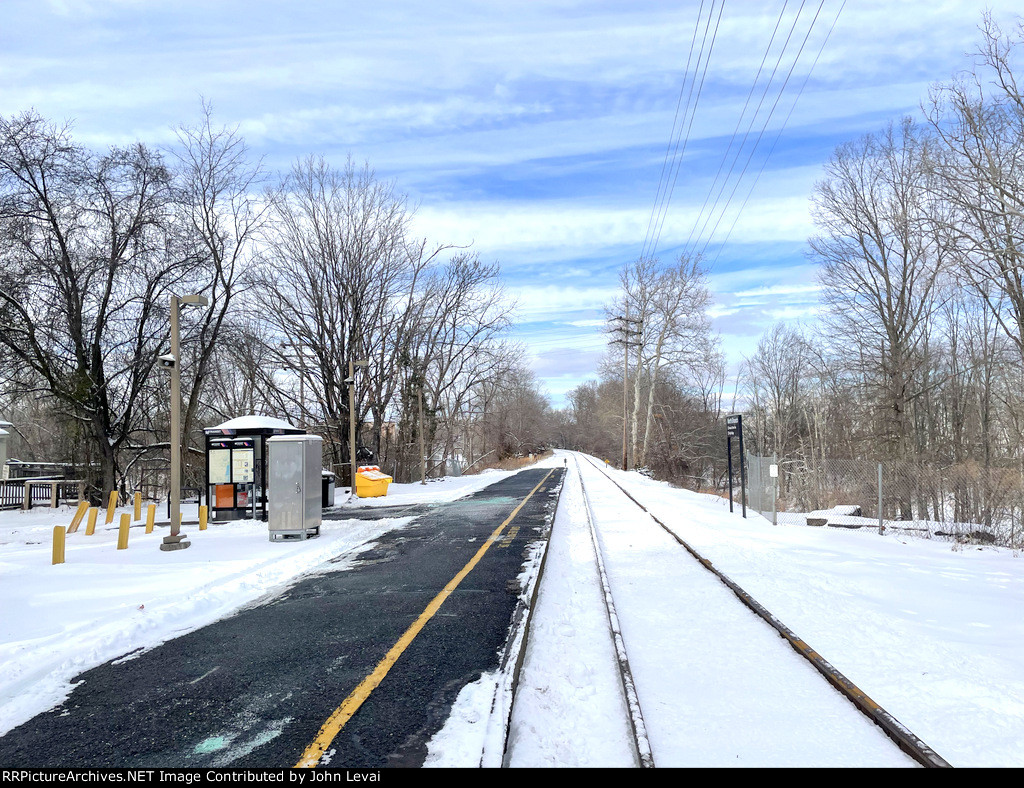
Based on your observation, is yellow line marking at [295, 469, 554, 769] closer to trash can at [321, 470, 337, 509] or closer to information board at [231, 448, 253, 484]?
information board at [231, 448, 253, 484]

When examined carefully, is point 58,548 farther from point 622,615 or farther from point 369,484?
point 369,484

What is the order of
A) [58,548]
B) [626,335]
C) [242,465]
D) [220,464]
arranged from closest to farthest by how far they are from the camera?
[58,548], [220,464], [242,465], [626,335]

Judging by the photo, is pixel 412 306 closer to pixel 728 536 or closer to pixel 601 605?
pixel 728 536

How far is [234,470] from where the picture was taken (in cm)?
1747

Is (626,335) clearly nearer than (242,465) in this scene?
No

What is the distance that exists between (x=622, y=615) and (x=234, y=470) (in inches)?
546

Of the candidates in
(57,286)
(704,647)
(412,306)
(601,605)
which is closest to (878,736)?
(704,647)

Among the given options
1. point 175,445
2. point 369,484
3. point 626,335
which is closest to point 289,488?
point 175,445

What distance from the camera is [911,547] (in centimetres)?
1212

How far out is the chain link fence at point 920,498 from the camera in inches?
540

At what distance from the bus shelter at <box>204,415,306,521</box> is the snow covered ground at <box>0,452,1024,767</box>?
3.61 m

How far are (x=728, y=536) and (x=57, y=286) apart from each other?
2216cm

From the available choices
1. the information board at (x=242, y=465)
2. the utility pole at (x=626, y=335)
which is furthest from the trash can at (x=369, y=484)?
the utility pole at (x=626, y=335)

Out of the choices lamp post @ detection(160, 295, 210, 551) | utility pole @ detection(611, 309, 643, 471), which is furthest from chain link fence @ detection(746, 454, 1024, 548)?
utility pole @ detection(611, 309, 643, 471)
